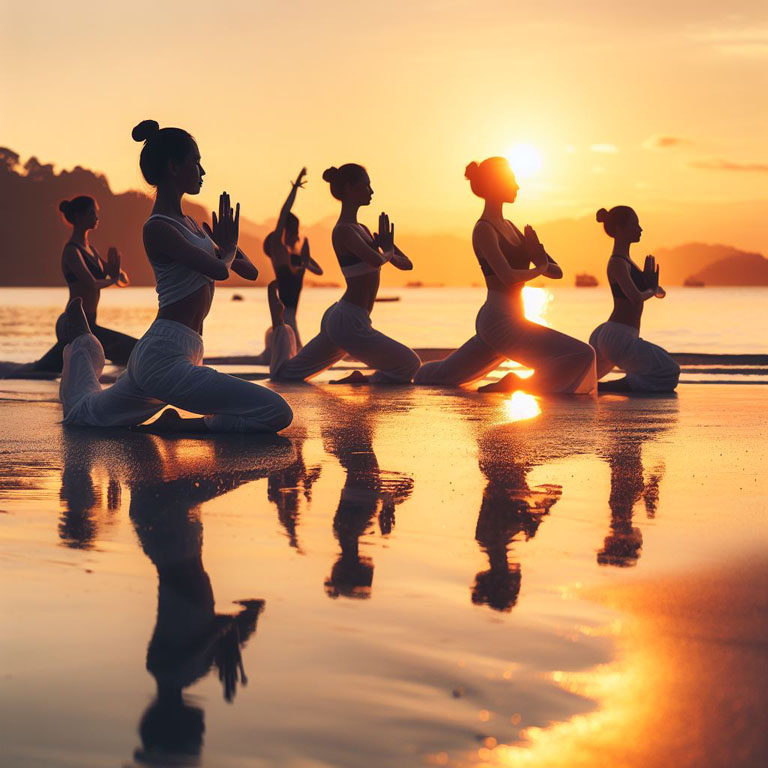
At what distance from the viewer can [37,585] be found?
4168mm

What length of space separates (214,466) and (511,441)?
2.27m

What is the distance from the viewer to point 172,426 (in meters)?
9.03

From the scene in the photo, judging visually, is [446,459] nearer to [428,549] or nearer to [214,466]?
[214,466]

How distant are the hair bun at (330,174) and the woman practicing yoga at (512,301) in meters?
1.47

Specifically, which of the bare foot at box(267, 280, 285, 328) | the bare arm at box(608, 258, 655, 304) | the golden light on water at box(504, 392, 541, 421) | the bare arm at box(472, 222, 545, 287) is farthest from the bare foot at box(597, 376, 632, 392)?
the bare foot at box(267, 280, 285, 328)

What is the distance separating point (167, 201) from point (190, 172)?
251mm

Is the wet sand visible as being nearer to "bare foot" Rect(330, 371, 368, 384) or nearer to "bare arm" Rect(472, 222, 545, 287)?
"bare arm" Rect(472, 222, 545, 287)

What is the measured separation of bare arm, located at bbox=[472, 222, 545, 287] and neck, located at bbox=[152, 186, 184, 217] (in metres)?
4.66

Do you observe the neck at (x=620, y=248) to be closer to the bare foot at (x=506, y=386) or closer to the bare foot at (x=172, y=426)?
the bare foot at (x=506, y=386)

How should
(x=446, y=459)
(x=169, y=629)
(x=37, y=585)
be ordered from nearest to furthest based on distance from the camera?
(x=169, y=629) → (x=37, y=585) → (x=446, y=459)

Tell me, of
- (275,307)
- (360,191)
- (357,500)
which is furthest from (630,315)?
(357,500)

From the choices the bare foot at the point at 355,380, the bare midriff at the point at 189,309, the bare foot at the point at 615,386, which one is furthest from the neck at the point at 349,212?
the bare midriff at the point at 189,309

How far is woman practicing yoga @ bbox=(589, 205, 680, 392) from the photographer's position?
1326 centimetres

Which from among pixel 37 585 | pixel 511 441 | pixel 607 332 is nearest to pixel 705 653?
pixel 37 585
